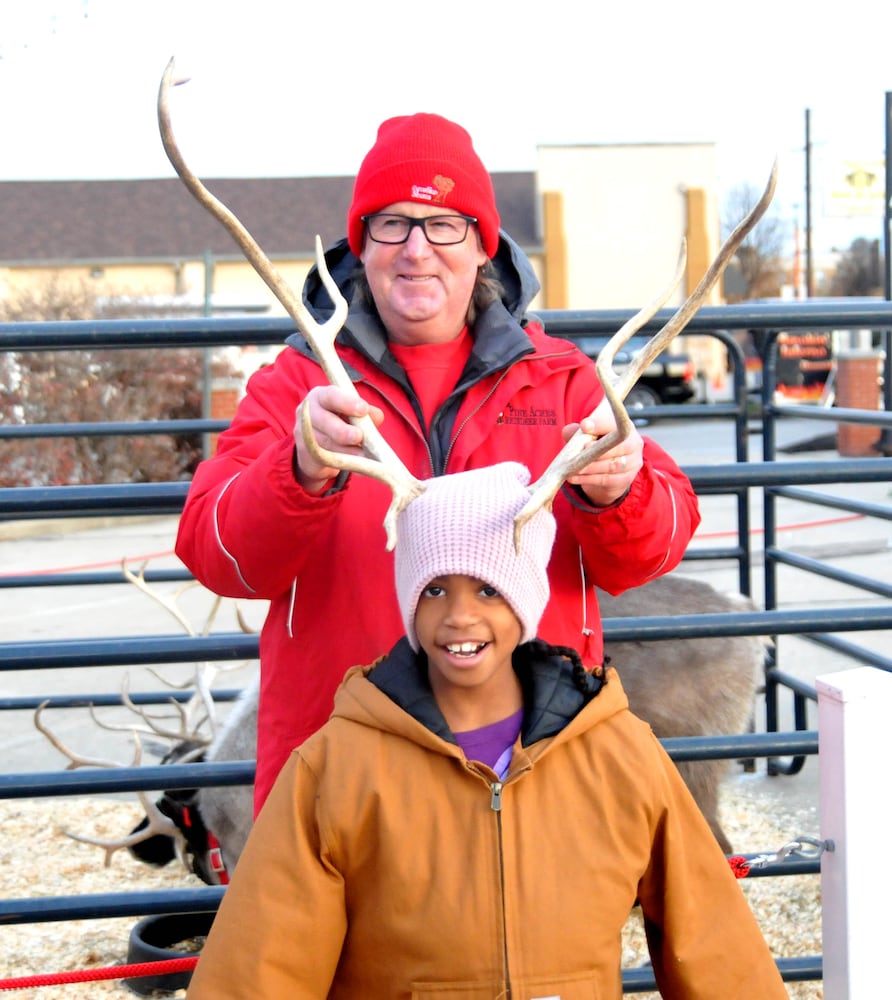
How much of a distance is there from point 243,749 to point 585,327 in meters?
1.54

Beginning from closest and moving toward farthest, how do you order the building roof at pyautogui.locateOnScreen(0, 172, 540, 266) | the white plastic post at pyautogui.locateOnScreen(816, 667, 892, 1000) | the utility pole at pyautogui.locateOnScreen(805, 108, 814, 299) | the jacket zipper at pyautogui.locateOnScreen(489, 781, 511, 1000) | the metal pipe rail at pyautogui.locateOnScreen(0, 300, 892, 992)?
the jacket zipper at pyautogui.locateOnScreen(489, 781, 511, 1000) → the white plastic post at pyautogui.locateOnScreen(816, 667, 892, 1000) → the metal pipe rail at pyautogui.locateOnScreen(0, 300, 892, 992) → the utility pole at pyautogui.locateOnScreen(805, 108, 814, 299) → the building roof at pyautogui.locateOnScreen(0, 172, 540, 266)

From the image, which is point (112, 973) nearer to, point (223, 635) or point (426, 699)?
point (223, 635)

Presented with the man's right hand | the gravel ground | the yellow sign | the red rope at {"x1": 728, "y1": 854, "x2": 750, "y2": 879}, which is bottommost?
the gravel ground

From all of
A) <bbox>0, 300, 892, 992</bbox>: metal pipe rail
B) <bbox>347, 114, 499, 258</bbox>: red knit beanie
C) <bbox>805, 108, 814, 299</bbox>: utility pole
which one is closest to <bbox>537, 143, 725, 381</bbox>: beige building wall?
<bbox>805, 108, 814, 299</bbox>: utility pole

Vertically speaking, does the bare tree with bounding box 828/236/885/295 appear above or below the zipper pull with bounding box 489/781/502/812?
above

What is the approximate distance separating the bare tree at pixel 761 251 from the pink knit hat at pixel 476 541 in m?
45.2

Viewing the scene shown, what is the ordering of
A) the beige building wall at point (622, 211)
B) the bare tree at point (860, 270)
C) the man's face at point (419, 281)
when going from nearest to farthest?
the man's face at point (419, 281) → the beige building wall at point (622, 211) → the bare tree at point (860, 270)

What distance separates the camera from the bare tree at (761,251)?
47750mm

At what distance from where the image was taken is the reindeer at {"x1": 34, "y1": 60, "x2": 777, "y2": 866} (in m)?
1.81

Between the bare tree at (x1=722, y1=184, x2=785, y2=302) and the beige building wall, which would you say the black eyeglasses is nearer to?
the beige building wall

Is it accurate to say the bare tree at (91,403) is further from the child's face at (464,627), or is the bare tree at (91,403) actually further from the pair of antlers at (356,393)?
the child's face at (464,627)

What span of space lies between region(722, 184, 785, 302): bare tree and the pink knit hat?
45155mm

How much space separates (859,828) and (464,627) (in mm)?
763

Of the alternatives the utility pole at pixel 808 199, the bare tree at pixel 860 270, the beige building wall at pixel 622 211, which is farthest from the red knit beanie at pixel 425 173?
the bare tree at pixel 860 270
